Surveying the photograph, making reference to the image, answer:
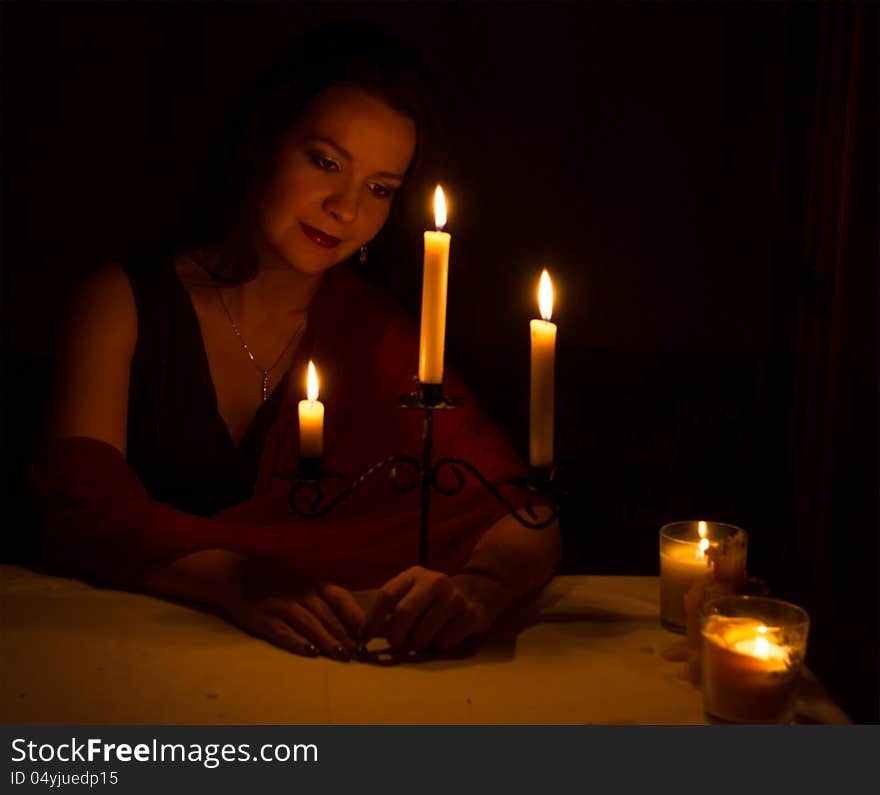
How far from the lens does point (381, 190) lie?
162 cm

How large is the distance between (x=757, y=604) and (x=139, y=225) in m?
1.18

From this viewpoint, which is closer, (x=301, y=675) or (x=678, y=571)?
(x=301, y=675)

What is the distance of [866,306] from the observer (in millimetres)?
1576

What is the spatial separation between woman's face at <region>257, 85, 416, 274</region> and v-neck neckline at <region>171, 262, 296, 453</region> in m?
0.19

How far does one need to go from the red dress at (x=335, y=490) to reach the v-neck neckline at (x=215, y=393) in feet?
0.05

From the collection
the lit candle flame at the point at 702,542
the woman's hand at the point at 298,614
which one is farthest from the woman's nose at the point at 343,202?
the lit candle flame at the point at 702,542

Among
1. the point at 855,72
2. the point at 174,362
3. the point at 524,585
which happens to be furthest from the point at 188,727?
the point at 855,72

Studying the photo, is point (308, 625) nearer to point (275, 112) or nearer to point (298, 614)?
point (298, 614)

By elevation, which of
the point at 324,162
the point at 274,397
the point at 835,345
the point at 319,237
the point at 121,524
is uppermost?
the point at 324,162

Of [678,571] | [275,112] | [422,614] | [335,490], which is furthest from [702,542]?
[275,112]

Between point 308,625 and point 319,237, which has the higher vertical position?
point 319,237

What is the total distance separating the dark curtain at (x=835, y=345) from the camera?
1541 mm

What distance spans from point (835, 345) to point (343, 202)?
79 cm

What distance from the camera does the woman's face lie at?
1.57 metres
